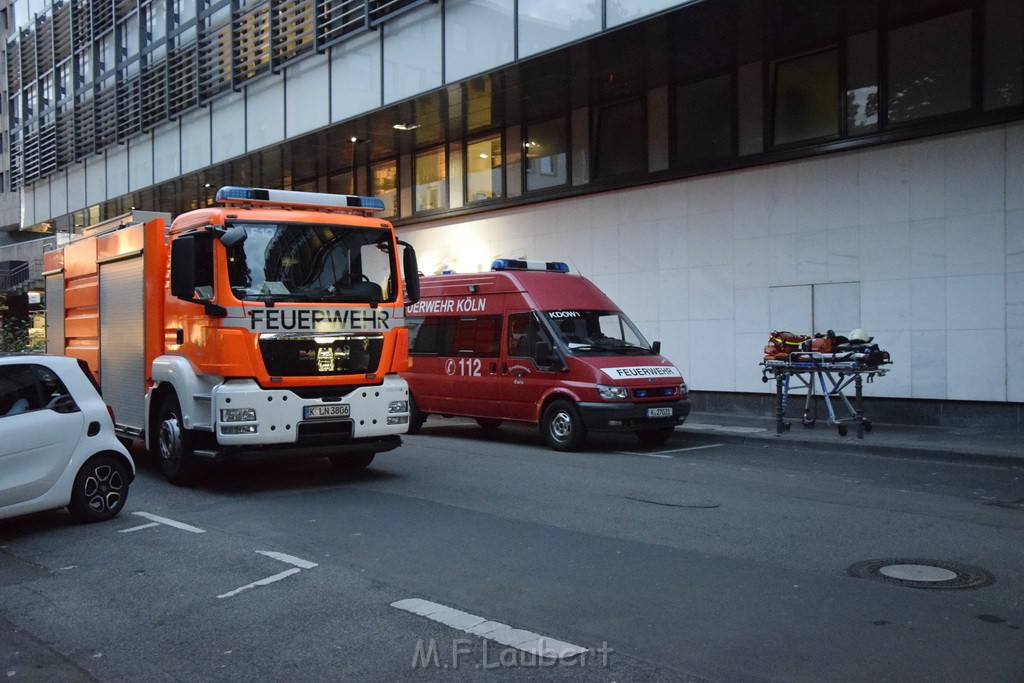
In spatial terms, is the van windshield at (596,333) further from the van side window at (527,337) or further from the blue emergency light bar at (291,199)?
the blue emergency light bar at (291,199)

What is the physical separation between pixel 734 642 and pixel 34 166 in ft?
117

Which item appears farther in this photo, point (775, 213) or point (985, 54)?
point (775, 213)

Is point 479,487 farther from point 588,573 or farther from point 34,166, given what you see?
point 34,166

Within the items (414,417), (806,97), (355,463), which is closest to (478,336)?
(414,417)

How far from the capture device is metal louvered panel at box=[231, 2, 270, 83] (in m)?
22.4

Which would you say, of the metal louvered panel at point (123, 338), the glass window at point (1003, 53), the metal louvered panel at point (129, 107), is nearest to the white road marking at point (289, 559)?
the metal louvered panel at point (123, 338)

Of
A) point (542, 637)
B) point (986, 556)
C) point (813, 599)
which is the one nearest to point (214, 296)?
point (542, 637)

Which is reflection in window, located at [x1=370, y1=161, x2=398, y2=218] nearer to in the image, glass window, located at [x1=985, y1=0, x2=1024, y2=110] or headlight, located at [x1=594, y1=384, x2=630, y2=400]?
headlight, located at [x1=594, y1=384, x2=630, y2=400]

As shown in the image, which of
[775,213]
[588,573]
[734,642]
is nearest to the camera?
[734,642]

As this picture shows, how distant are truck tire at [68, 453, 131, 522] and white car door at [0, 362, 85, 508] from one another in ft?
0.86

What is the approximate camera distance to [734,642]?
480 centimetres

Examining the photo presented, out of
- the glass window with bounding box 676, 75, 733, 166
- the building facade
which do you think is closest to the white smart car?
the building facade

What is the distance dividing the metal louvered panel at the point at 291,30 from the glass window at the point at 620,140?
712 centimetres

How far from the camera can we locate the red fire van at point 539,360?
1258cm
